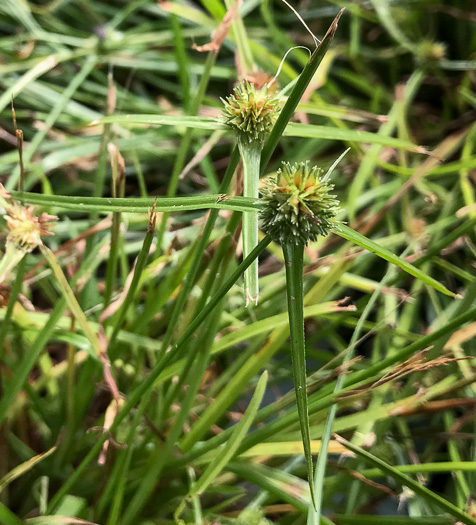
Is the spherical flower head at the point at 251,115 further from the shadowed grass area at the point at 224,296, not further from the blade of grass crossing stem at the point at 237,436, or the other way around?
the blade of grass crossing stem at the point at 237,436

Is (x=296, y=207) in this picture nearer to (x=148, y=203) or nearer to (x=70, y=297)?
(x=148, y=203)

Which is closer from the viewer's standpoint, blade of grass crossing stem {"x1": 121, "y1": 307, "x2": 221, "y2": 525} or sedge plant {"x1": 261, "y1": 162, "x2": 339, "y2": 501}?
sedge plant {"x1": 261, "y1": 162, "x2": 339, "y2": 501}

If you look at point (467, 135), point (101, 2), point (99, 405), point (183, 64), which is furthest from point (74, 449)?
point (101, 2)

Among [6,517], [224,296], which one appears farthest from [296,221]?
[6,517]

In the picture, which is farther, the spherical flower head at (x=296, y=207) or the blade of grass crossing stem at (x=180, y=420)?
the blade of grass crossing stem at (x=180, y=420)

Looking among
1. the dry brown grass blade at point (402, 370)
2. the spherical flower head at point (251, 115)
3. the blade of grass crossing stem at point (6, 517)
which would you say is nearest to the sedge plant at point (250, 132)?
the spherical flower head at point (251, 115)

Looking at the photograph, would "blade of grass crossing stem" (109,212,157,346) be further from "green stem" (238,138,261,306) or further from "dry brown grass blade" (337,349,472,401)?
"dry brown grass blade" (337,349,472,401)

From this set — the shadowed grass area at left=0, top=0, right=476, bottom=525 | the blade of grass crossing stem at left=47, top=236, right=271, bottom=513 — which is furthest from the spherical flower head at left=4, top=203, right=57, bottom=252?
the blade of grass crossing stem at left=47, top=236, right=271, bottom=513
